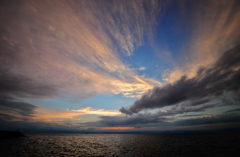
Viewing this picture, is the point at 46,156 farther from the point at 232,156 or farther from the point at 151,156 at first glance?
the point at 232,156

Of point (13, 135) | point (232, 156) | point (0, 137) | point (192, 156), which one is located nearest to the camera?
point (232, 156)

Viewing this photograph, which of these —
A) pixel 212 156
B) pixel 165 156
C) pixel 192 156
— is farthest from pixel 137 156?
pixel 212 156

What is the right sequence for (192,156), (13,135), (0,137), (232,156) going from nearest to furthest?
(232,156) → (192,156) → (0,137) → (13,135)

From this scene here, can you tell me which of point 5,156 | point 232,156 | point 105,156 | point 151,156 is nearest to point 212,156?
point 232,156

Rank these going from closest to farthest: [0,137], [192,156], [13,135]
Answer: [192,156] < [0,137] < [13,135]

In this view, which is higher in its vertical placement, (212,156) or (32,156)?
(32,156)

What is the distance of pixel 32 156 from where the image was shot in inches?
1063

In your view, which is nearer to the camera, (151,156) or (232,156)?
(232,156)

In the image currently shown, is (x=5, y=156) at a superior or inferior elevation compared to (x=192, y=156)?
superior

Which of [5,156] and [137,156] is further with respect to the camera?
[137,156]

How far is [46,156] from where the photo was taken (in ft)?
89.6

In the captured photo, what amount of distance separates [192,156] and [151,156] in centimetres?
1060

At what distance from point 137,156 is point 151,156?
380cm

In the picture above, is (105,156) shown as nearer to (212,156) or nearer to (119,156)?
(119,156)
